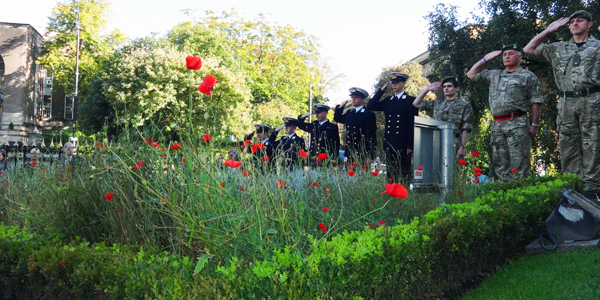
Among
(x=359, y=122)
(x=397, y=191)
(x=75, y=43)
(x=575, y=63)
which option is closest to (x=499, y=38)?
(x=359, y=122)

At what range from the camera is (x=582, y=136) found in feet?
20.2

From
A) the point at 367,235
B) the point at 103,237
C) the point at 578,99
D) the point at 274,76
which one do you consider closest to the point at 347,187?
the point at 367,235

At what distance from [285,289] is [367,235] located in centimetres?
85

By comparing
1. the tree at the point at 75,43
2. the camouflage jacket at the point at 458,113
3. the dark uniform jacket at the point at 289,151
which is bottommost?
the dark uniform jacket at the point at 289,151

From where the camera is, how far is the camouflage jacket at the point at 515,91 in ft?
21.4

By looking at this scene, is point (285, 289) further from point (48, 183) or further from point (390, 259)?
point (48, 183)

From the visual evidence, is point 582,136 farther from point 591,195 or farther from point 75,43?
point 75,43

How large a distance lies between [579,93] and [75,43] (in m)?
39.3

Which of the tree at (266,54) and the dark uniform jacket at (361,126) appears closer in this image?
the dark uniform jacket at (361,126)

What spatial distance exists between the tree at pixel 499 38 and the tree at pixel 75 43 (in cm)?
3022

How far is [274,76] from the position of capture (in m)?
37.4

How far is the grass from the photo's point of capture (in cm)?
328

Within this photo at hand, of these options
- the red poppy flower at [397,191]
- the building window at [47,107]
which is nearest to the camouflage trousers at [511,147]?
the red poppy flower at [397,191]

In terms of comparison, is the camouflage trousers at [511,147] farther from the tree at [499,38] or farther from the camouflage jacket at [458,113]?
the tree at [499,38]
